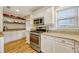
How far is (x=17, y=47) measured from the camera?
1335 mm

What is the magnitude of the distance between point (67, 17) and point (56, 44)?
1.66 feet

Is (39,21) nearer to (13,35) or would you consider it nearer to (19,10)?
(19,10)

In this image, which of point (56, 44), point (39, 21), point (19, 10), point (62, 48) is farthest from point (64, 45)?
point (19, 10)

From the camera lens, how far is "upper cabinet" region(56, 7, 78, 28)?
4.41ft

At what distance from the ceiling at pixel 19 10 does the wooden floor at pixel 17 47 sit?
0.46m

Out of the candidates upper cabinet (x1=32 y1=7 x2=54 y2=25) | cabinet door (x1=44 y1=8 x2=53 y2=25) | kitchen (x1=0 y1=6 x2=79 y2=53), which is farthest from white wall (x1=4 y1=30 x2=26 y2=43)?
cabinet door (x1=44 y1=8 x2=53 y2=25)

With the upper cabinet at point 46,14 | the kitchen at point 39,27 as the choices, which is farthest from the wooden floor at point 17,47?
the upper cabinet at point 46,14

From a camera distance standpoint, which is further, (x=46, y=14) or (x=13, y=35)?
(x=46, y=14)

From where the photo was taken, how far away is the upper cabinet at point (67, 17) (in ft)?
4.41

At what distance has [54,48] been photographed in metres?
1.41

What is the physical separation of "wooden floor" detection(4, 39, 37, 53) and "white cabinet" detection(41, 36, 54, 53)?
9.4 inches
